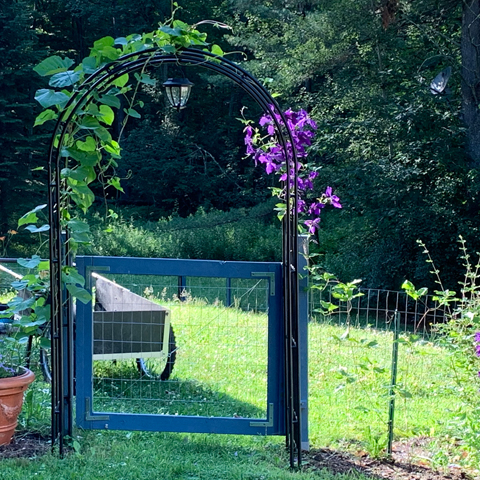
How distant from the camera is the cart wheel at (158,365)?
5.57 m

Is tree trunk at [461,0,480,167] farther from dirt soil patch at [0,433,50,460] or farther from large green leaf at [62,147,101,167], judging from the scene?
dirt soil patch at [0,433,50,460]

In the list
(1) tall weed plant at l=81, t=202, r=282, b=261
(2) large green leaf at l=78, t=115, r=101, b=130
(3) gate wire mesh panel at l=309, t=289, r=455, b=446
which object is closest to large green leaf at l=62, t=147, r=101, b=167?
(2) large green leaf at l=78, t=115, r=101, b=130

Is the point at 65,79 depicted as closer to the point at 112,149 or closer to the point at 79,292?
the point at 112,149

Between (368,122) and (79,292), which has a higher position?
(368,122)

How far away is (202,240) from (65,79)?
15.4 m

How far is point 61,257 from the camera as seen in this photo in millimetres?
4250

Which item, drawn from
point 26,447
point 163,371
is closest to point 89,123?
point 26,447

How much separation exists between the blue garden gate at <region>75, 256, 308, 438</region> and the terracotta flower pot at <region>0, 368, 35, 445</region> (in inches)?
13.8

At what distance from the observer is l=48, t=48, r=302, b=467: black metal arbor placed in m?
4.04

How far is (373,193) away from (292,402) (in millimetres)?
9788

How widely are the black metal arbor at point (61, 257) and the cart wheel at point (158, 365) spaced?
1342 mm

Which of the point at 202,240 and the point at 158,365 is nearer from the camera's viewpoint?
the point at 158,365

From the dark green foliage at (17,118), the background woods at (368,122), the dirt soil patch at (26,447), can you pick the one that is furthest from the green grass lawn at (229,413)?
the dark green foliage at (17,118)

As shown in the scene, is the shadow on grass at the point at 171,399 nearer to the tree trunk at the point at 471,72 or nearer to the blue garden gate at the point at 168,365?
the blue garden gate at the point at 168,365
